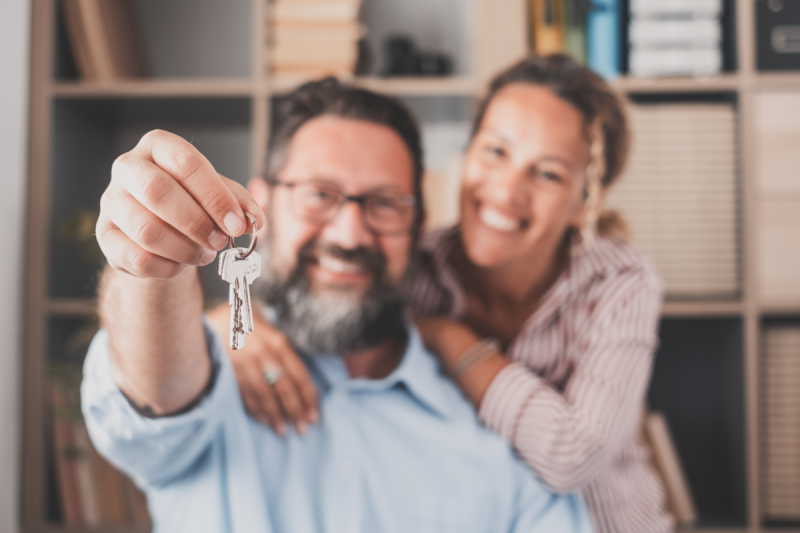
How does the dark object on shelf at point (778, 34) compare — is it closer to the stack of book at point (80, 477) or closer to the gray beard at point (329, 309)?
the gray beard at point (329, 309)

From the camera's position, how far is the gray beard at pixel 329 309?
1.10 m

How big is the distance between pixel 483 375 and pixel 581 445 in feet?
0.68

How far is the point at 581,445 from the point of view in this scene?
102 cm

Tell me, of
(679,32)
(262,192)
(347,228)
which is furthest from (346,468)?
(679,32)

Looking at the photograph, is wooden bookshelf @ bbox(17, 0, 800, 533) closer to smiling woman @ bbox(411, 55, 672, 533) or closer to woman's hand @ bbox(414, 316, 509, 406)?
smiling woman @ bbox(411, 55, 672, 533)

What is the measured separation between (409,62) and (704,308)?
1.05m

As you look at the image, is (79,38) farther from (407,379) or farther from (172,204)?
(172,204)

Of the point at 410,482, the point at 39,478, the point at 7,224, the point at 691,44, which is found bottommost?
the point at 39,478

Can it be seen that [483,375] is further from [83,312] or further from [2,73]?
[2,73]

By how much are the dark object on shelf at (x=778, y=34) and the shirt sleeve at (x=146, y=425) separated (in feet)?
5.39

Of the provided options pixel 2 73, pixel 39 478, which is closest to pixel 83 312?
pixel 39 478

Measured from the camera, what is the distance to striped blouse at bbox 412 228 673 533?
1.04m

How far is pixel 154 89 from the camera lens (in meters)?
1.66

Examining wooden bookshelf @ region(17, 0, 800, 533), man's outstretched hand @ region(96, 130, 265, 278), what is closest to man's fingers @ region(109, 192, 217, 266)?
man's outstretched hand @ region(96, 130, 265, 278)
